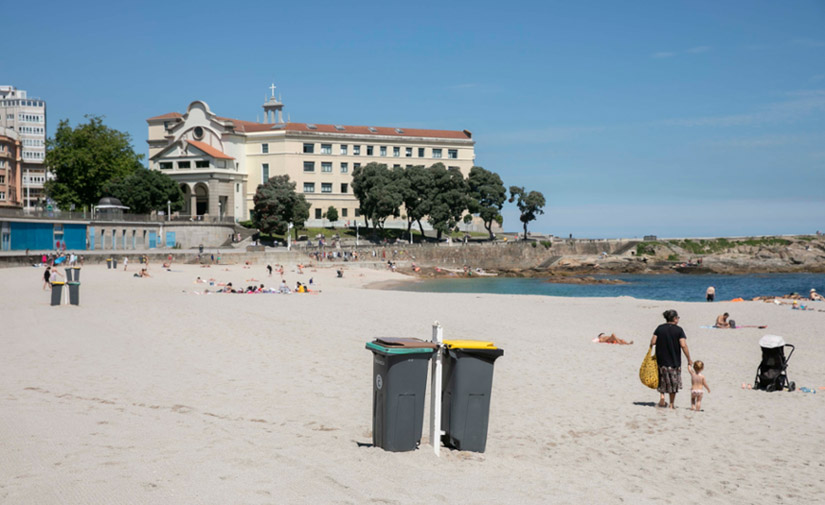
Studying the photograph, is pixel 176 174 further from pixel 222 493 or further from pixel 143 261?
pixel 222 493

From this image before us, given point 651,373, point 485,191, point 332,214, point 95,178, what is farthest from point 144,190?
point 651,373

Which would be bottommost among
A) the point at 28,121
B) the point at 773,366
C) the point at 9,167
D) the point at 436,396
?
the point at 773,366

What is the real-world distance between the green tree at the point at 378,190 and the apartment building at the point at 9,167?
4093cm

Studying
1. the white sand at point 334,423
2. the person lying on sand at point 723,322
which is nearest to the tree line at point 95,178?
the white sand at point 334,423

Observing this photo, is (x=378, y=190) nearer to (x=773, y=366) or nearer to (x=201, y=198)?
(x=201, y=198)

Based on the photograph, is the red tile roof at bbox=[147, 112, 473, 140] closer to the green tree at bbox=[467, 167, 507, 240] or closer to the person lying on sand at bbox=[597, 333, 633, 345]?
the green tree at bbox=[467, 167, 507, 240]

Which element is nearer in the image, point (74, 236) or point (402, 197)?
point (74, 236)

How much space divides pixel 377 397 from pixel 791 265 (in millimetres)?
85760

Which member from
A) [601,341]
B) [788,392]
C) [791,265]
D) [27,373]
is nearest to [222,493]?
[27,373]

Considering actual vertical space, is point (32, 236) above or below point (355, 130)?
below

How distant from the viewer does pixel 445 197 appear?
77.3 m

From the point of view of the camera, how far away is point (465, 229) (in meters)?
93.8

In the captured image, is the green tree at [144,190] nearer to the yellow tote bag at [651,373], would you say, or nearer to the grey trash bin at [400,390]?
→ the yellow tote bag at [651,373]

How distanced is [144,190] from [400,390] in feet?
219
